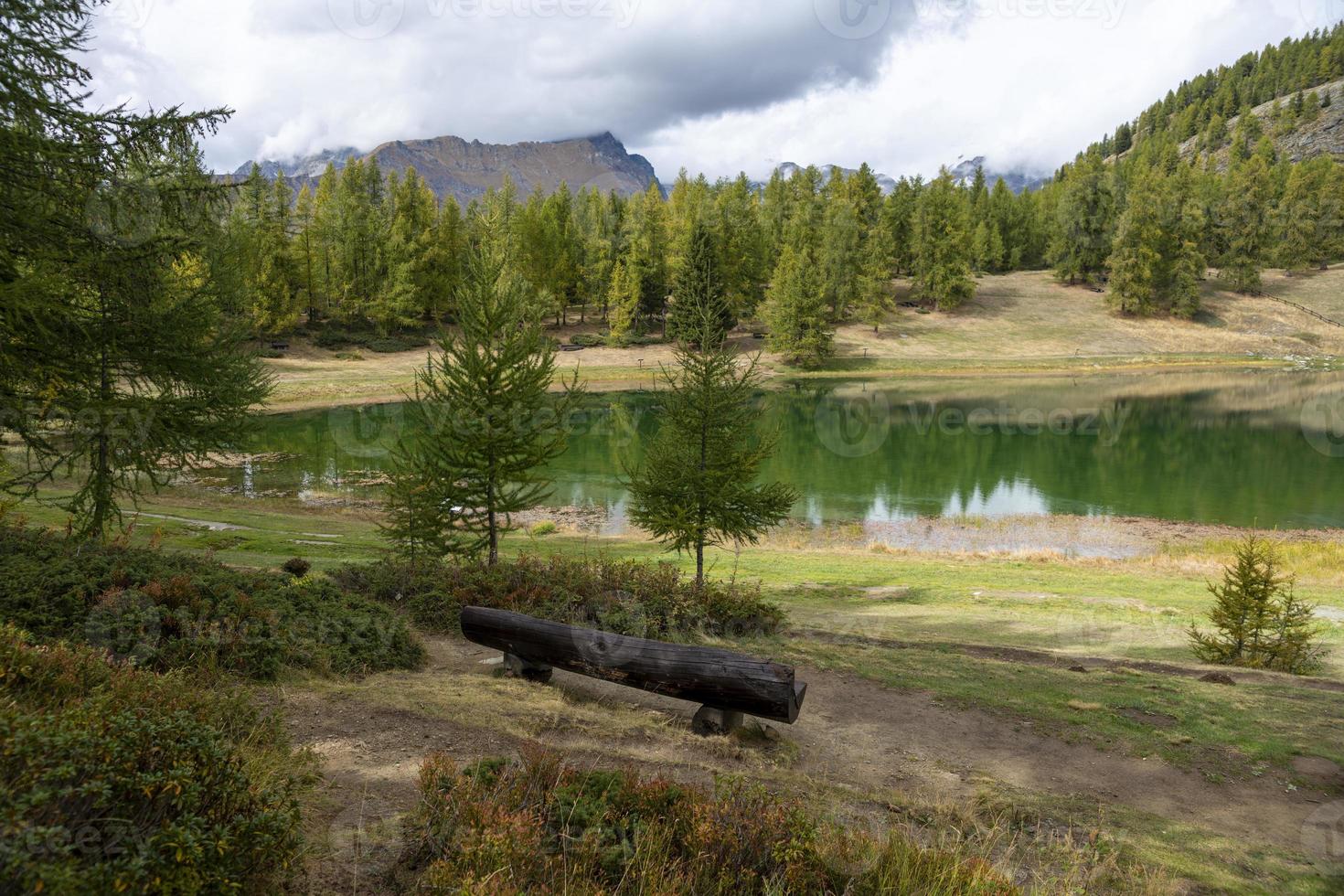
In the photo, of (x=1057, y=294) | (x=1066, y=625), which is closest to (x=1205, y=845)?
(x=1066, y=625)

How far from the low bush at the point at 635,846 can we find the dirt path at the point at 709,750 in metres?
0.71

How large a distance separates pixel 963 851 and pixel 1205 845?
2.69 meters

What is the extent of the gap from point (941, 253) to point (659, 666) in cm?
8842

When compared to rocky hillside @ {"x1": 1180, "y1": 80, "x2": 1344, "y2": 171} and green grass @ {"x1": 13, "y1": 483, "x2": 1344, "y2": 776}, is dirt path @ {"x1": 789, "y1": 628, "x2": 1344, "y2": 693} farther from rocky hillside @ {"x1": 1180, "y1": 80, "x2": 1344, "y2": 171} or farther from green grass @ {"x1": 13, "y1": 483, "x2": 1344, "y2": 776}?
rocky hillside @ {"x1": 1180, "y1": 80, "x2": 1344, "y2": 171}

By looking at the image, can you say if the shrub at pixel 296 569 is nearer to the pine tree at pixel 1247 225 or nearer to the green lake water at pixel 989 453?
the green lake water at pixel 989 453

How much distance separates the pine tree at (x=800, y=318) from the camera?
232 ft

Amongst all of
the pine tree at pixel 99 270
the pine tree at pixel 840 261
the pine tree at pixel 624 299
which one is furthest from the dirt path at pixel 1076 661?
the pine tree at pixel 840 261

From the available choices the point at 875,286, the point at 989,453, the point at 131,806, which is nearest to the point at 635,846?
the point at 131,806

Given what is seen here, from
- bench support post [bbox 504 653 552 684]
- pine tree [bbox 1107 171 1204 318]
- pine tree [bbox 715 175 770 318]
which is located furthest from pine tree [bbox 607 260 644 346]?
bench support post [bbox 504 653 552 684]

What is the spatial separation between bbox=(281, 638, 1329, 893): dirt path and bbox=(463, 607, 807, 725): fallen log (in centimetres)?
42

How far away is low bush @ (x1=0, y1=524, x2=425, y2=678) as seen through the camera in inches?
328

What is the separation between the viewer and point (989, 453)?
43.1m

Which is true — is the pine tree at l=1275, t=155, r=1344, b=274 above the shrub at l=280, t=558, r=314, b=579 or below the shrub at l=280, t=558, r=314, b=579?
above

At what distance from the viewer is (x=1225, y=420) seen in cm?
4994
